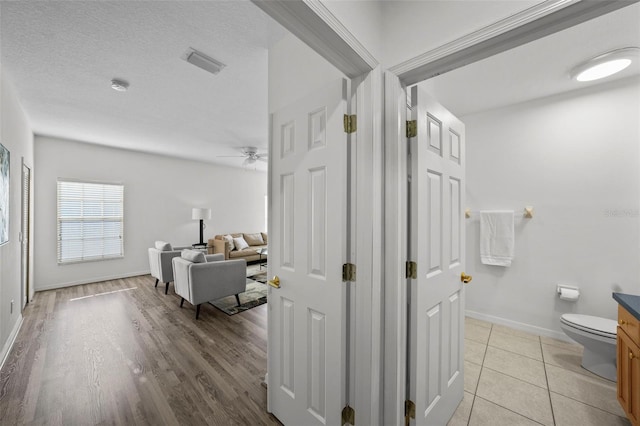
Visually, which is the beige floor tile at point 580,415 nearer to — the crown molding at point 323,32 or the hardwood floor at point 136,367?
the hardwood floor at point 136,367

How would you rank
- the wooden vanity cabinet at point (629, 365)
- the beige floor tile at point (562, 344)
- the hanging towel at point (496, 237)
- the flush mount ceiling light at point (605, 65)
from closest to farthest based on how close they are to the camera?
the wooden vanity cabinet at point (629, 365), the flush mount ceiling light at point (605, 65), the beige floor tile at point (562, 344), the hanging towel at point (496, 237)

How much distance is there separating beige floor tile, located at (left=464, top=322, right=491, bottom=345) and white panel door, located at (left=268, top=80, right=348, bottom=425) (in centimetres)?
211

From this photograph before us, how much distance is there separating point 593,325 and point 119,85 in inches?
192

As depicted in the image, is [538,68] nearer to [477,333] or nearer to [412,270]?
[412,270]

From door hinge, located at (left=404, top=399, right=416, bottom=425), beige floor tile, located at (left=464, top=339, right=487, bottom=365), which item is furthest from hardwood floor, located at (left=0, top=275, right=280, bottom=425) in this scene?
beige floor tile, located at (left=464, top=339, right=487, bottom=365)

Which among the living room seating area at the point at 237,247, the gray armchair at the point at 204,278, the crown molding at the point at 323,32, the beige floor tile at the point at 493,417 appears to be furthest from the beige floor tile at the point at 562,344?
the living room seating area at the point at 237,247

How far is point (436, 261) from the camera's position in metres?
1.48

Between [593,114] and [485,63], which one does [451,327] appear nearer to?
[485,63]

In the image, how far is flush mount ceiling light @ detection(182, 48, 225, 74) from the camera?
6.93 feet

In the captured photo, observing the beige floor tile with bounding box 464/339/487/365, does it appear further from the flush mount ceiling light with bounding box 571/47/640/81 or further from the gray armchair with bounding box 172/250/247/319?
the gray armchair with bounding box 172/250/247/319

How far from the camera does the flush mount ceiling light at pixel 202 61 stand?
211 centimetres

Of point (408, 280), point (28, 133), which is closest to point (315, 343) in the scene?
point (408, 280)

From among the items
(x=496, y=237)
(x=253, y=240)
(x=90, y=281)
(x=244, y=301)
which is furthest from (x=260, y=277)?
(x=496, y=237)

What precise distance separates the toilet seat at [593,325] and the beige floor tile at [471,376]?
34.7 inches
